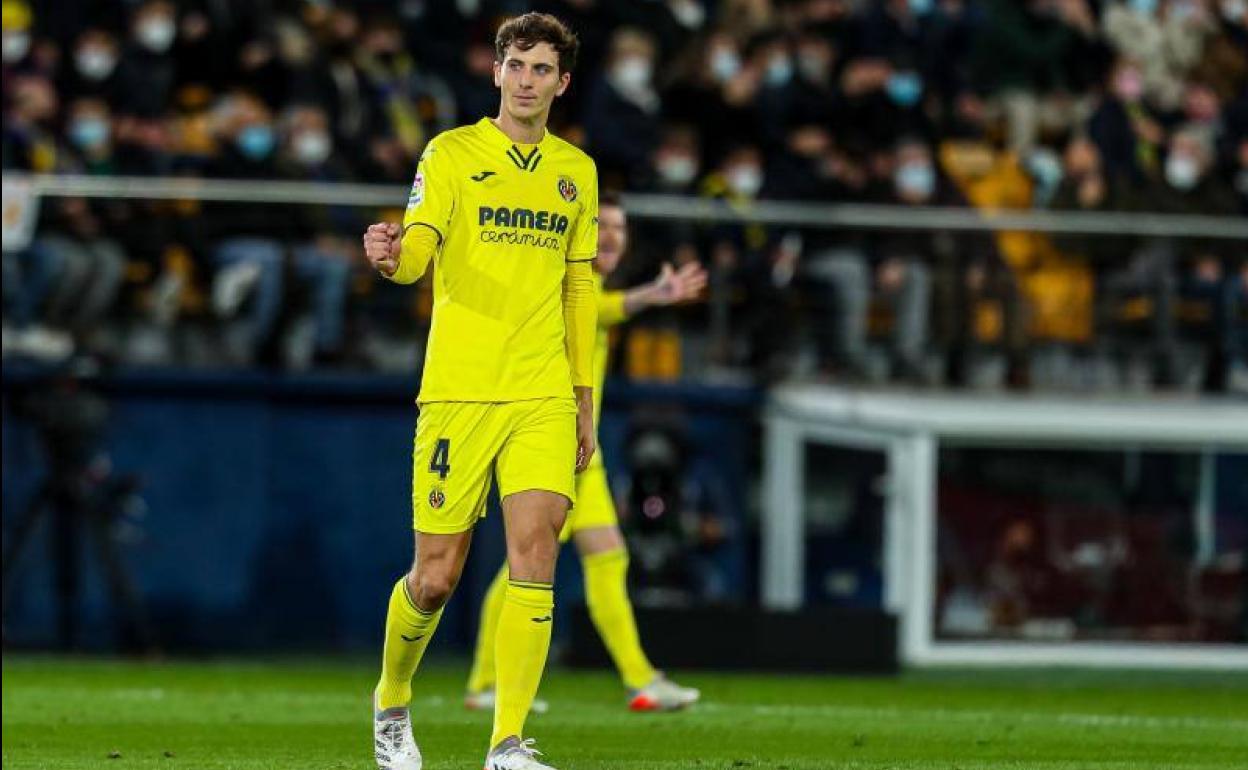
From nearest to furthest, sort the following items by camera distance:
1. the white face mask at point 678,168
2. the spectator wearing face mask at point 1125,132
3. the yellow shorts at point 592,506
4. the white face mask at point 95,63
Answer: the yellow shorts at point 592,506, the white face mask at point 95,63, the white face mask at point 678,168, the spectator wearing face mask at point 1125,132

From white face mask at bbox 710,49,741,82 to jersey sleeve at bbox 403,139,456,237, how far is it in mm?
11907

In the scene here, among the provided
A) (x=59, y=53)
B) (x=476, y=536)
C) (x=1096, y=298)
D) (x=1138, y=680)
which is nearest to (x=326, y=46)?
(x=59, y=53)

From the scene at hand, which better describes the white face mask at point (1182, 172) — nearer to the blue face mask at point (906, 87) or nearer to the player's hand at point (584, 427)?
the blue face mask at point (906, 87)

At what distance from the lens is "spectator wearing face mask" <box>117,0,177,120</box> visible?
18625 millimetres

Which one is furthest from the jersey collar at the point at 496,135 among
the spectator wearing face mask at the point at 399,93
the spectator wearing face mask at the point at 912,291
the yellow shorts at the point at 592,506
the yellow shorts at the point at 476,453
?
the spectator wearing face mask at the point at 399,93

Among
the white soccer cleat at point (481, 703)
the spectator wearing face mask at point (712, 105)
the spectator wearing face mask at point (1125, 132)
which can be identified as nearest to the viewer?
the white soccer cleat at point (481, 703)

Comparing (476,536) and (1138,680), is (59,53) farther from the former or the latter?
(1138,680)

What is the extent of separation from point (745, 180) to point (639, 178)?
38.9 inches

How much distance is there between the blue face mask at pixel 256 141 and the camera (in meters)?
18.5

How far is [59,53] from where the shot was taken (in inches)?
752

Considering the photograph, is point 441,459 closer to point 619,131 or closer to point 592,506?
point 592,506

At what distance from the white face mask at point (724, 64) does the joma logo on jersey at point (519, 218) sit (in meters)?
11.8

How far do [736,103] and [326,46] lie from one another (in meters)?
3.12

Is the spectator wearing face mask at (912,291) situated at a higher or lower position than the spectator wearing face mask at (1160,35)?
lower
